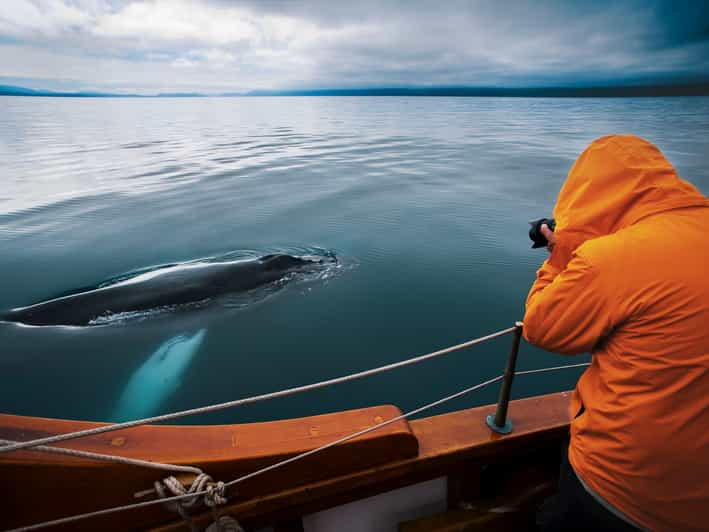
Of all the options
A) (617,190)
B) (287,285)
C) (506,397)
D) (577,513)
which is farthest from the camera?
(287,285)

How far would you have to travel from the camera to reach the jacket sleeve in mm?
1640

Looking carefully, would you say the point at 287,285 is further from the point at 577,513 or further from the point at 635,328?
the point at 635,328

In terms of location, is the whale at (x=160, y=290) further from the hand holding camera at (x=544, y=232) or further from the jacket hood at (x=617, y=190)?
the jacket hood at (x=617, y=190)

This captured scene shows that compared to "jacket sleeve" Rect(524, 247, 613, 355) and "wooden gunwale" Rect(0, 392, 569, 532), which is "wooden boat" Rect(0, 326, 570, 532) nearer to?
"wooden gunwale" Rect(0, 392, 569, 532)

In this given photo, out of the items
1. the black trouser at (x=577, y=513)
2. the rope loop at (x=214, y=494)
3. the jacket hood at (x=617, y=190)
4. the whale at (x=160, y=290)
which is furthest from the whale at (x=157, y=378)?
the jacket hood at (x=617, y=190)

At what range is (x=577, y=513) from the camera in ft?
6.71

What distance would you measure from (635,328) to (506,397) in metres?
1.05

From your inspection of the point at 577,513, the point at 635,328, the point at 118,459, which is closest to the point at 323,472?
the point at 118,459

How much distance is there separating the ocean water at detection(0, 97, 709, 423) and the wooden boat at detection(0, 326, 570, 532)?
214cm

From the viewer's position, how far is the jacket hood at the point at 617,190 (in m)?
1.70

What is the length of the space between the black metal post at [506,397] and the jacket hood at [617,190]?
0.69 m

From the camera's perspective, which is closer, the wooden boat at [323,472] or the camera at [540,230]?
the wooden boat at [323,472]

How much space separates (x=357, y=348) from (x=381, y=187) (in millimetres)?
10269

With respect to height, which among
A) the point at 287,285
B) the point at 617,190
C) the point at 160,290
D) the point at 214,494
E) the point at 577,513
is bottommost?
the point at 287,285
